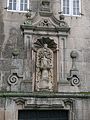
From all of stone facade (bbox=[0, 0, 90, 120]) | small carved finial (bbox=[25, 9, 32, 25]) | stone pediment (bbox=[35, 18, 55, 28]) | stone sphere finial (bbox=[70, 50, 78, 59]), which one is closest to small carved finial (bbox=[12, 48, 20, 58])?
stone facade (bbox=[0, 0, 90, 120])

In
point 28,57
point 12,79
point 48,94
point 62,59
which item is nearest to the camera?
point 48,94

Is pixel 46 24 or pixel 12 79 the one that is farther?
pixel 46 24

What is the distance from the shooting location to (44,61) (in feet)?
40.3

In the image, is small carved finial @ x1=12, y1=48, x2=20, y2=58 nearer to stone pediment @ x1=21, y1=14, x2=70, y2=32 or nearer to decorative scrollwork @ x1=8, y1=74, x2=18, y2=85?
decorative scrollwork @ x1=8, y1=74, x2=18, y2=85

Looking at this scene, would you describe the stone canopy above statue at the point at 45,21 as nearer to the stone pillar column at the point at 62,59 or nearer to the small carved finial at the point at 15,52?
the stone pillar column at the point at 62,59

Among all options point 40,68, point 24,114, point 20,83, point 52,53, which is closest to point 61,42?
point 52,53

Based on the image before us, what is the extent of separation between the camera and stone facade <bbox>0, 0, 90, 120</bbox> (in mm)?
11797

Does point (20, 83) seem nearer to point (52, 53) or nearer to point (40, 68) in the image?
point (40, 68)

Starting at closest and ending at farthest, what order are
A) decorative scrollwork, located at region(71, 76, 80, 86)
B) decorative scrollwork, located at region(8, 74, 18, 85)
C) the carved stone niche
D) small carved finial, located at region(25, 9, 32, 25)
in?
1. decorative scrollwork, located at region(8, 74, 18, 85)
2. the carved stone niche
3. decorative scrollwork, located at region(71, 76, 80, 86)
4. small carved finial, located at region(25, 9, 32, 25)

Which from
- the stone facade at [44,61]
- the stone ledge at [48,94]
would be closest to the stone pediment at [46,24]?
the stone facade at [44,61]

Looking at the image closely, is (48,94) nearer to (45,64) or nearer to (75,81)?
(45,64)

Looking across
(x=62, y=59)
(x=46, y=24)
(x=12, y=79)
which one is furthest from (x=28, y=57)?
(x=46, y=24)

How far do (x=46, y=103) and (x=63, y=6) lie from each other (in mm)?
4106

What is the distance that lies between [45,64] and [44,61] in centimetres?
13
